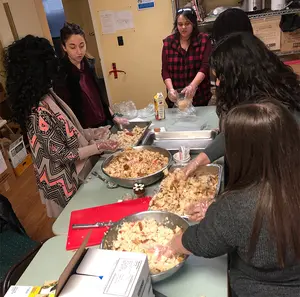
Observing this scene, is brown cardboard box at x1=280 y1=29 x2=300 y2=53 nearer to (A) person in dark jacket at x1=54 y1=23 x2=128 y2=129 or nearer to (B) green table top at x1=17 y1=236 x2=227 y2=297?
(A) person in dark jacket at x1=54 y1=23 x2=128 y2=129

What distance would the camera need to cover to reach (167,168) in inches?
70.6

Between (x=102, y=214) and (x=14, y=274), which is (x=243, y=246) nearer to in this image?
(x=102, y=214)

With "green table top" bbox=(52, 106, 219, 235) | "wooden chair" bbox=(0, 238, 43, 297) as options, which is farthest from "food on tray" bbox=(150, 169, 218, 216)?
"wooden chair" bbox=(0, 238, 43, 297)

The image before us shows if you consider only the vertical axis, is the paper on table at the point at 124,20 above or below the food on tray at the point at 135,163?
above

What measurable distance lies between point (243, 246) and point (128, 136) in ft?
4.80

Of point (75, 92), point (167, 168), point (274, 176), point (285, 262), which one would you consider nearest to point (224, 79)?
point (167, 168)

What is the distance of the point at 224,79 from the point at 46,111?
0.98 m

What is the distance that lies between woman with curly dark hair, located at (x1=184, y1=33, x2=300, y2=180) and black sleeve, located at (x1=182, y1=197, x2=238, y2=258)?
53 cm

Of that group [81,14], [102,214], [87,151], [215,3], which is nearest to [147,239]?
[102,214]

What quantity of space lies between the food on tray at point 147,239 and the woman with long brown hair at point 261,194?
11.2 inches

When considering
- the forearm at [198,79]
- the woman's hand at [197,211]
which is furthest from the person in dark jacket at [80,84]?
the woman's hand at [197,211]

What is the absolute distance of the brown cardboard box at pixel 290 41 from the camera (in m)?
3.35

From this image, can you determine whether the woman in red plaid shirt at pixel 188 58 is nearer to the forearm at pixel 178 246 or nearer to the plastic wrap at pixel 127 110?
the plastic wrap at pixel 127 110

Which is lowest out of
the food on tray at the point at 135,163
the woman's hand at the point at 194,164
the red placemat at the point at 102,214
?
the red placemat at the point at 102,214
